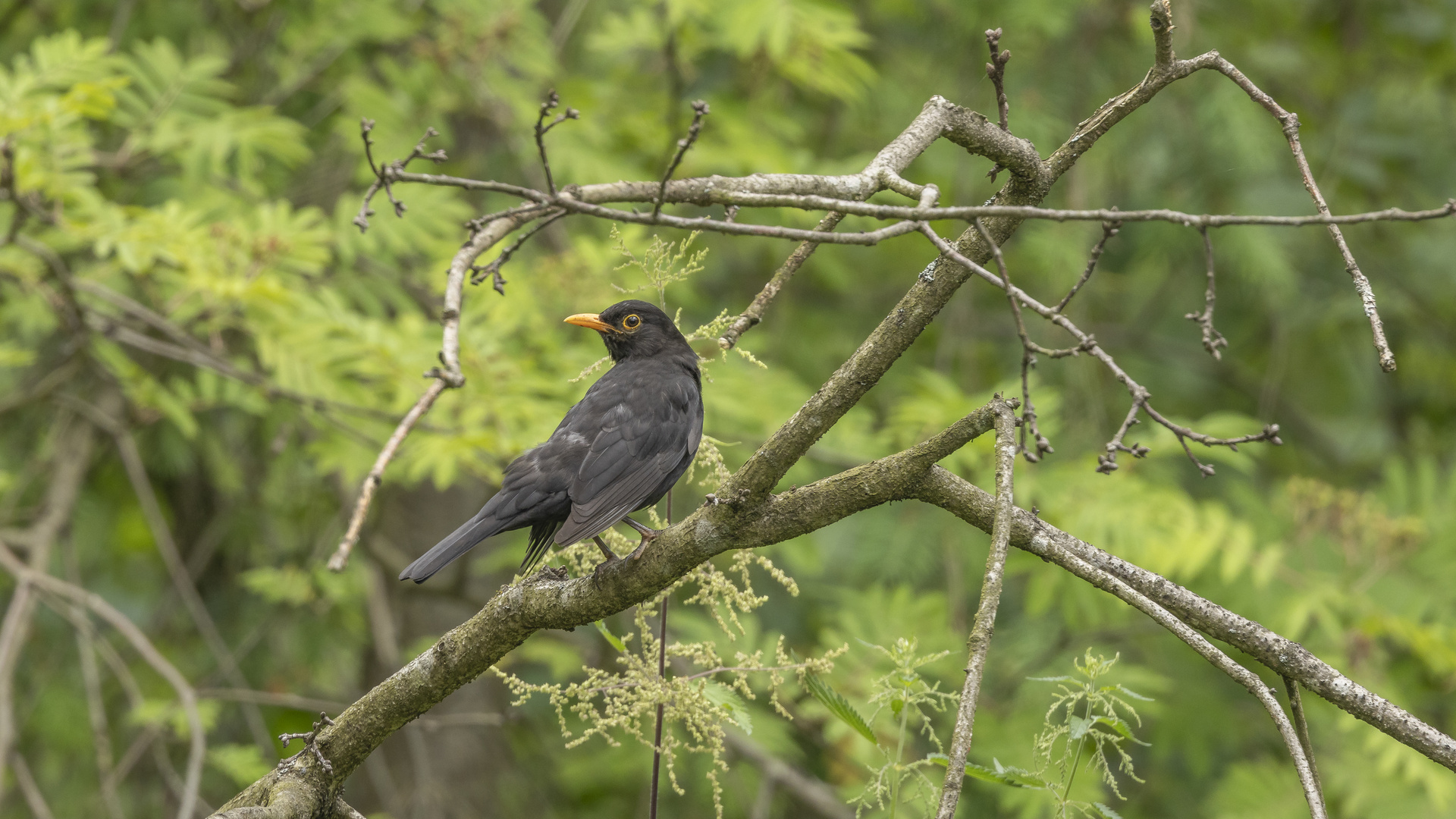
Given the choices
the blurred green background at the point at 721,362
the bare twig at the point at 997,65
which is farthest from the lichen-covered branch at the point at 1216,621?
the blurred green background at the point at 721,362

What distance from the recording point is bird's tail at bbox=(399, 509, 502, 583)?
2.93m

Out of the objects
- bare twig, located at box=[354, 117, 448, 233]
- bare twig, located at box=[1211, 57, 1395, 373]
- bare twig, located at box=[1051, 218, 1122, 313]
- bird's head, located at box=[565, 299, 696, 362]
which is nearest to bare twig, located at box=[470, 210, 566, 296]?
bare twig, located at box=[354, 117, 448, 233]

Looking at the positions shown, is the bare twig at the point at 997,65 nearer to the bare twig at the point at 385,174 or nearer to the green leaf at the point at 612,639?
the bare twig at the point at 385,174

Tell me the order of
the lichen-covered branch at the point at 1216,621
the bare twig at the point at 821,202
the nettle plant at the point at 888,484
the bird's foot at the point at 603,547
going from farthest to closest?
1. the bird's foot at the point at 603,547
2. the lichen-covered branch at the point at 1216,621
3. the nettle plant at the point at 888,484
4. the bare twig at the point at 821,202

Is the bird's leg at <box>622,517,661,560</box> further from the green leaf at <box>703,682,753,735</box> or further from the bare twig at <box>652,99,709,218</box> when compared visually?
the bare twig at <box>652,99,709,218</box>

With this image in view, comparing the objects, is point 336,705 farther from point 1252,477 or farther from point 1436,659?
point 1252,477

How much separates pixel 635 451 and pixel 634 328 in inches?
30.4

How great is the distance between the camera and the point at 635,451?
3398 mm

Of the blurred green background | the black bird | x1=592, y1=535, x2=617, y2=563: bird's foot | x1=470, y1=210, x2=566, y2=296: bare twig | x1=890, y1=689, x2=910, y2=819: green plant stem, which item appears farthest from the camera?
the blurred green background

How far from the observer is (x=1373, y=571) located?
517 cm

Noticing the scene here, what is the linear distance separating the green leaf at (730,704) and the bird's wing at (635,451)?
0.65 meters

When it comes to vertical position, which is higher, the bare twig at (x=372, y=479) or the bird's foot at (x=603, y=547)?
the bird's foot at (x=603, y=547)

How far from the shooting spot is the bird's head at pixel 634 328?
158 inches

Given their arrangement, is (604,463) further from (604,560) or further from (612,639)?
(612,639)
